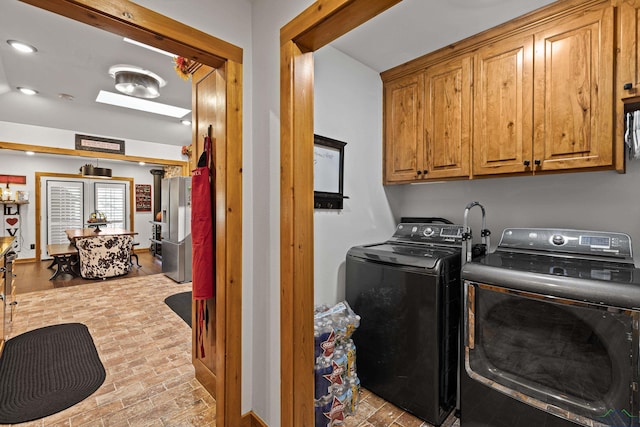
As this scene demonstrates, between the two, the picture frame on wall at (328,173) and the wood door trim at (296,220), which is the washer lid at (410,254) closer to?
the picture frame on wall at (328,173)

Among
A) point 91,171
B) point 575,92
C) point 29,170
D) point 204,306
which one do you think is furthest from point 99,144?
point 575,92

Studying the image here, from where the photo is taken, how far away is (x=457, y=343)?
1.94m

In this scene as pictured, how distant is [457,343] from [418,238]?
900 millimetres

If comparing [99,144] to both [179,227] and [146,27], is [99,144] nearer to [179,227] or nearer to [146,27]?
[179,227]

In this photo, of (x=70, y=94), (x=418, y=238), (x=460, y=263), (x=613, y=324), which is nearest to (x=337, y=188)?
(x=418, y=238)

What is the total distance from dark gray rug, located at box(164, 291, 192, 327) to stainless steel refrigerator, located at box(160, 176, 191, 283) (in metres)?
0.74

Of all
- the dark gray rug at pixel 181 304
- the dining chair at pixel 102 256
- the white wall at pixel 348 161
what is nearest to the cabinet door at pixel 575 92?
the white wall at pixel 348 161

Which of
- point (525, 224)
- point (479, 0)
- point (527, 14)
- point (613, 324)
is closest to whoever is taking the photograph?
point (613, 324)

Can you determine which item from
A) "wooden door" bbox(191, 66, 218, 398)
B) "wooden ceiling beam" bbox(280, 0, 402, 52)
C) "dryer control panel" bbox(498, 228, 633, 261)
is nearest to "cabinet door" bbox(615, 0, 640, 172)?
"dryer control panel" bbox(498, 228, 633, 261)

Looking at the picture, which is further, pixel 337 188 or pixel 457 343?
pixel 337 188

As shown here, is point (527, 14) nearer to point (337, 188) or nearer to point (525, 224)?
point (525, 224)

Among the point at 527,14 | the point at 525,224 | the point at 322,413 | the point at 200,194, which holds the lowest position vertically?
the point at 322,413

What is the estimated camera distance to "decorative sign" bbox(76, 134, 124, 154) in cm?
547

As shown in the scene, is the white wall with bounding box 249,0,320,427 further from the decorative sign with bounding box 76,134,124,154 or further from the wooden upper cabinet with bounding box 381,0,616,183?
the decorative sign with bounding box 76,134,124,154
